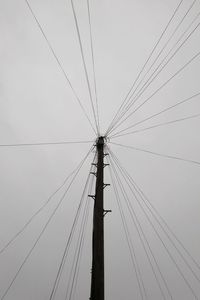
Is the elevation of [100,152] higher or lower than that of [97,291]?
higher

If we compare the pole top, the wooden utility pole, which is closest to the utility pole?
the wooden utility pole

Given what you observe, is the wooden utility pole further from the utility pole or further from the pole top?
the pole top

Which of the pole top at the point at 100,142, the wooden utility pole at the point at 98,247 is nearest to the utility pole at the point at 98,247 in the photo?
the wooden utility pole at the point at 98,247

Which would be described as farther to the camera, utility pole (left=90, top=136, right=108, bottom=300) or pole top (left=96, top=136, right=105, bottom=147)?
pole top (left=96, top=136, right=105, bottom=147)

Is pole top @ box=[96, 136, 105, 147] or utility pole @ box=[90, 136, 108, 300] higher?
pole top @ box=[96, 136, 105, 147]

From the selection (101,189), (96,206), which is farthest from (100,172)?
(96,206)

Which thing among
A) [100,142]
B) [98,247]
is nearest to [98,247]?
[98,247]

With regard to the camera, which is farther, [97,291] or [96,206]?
[96,206]

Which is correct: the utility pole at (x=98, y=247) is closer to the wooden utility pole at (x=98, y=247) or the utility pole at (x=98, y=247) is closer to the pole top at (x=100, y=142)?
the wooden utility pole at (x=98, y=247)

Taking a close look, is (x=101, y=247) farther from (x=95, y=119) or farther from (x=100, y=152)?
(x=95, y=119)

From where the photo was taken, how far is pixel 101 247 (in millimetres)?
6777

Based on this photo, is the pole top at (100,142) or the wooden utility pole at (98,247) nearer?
the wooden utility pole at (98,247)

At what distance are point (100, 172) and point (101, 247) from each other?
7.83 feet

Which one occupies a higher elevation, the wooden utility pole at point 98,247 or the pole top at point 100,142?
the pole top at point 100,142
